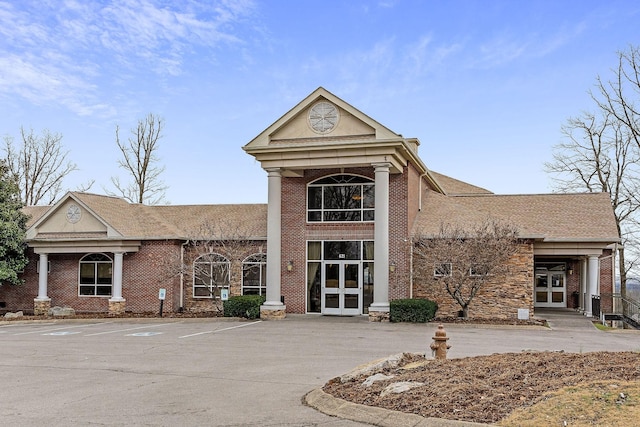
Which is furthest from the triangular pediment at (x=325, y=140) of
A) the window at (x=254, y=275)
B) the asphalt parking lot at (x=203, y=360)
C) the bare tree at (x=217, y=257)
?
the asphalt parking lot at (x=203, y=360)

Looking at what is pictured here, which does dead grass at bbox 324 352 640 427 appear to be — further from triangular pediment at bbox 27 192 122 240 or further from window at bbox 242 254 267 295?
triangular pediment at bbox 27 192 122 240

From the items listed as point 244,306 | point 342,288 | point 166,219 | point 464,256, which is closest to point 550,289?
point 464,256

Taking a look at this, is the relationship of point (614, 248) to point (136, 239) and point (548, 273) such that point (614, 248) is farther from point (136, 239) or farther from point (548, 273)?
point (136, 239)

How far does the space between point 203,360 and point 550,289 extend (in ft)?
73.0

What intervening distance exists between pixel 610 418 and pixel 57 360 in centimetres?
1172

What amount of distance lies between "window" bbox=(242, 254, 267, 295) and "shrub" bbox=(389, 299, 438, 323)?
258 inches

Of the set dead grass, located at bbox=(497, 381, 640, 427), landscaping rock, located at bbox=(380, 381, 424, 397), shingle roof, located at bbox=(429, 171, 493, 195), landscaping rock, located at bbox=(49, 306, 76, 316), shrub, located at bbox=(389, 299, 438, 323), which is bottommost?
landscaping rock, located at bbox=(49, 306, 76, 316)

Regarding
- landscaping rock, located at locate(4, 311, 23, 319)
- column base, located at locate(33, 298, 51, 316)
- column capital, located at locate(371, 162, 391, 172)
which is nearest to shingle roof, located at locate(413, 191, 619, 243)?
column capital, located at locate(371, 162, 391, 172)

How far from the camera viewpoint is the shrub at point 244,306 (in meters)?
24.4

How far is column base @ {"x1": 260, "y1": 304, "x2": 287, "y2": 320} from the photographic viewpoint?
953 inches

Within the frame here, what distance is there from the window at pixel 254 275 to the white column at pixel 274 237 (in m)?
2.30

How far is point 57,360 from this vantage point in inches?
573

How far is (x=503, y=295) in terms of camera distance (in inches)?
969

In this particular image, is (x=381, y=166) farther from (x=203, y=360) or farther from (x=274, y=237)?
(x=203, y=360)
